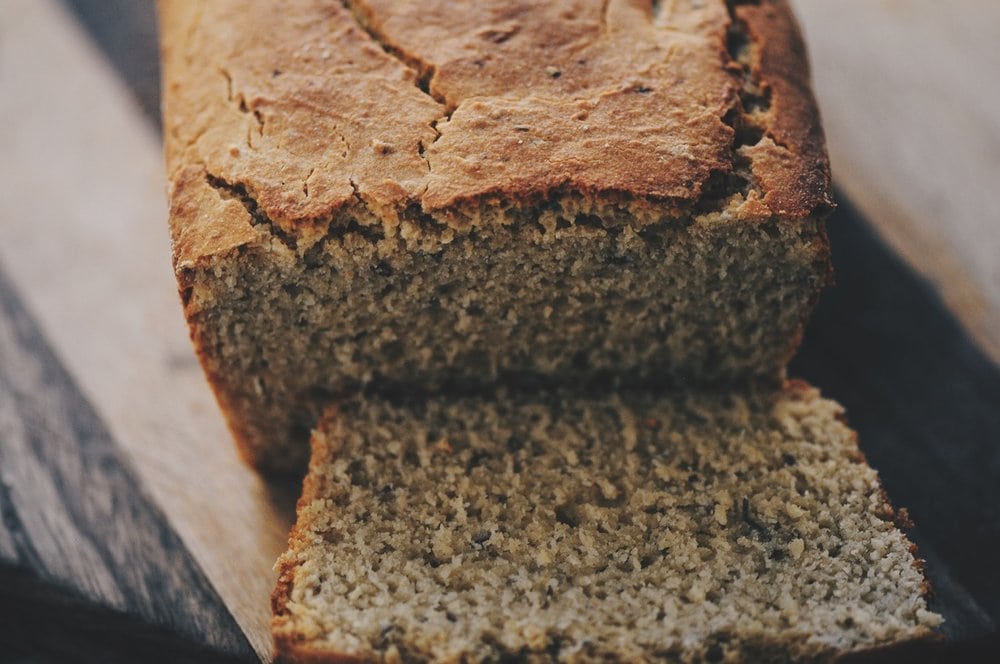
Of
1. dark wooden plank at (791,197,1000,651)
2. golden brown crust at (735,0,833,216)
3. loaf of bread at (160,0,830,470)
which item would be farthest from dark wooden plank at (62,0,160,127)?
dark wooden plank at (791,197,1000,651)

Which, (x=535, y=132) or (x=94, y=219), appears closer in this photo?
(x=535, y=132)

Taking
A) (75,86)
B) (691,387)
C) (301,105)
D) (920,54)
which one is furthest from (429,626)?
(920,54)

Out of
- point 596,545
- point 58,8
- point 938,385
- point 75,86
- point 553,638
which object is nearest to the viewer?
point 553,638

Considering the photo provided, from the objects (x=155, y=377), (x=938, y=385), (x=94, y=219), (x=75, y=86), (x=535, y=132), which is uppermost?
(x=535, y=132)

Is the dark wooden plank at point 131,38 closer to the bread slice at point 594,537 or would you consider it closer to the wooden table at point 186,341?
the wooden table at point 186,341

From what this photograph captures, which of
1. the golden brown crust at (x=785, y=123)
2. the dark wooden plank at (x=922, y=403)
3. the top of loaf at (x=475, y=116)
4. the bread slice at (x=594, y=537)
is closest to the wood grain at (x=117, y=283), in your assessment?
the bread slice at (x=594, y=537)

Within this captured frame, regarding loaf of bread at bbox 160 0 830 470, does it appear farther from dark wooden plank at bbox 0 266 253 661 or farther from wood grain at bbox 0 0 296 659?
dark wooden plank at bbox 0 266 253 661

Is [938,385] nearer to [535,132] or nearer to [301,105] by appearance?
[535,132]
